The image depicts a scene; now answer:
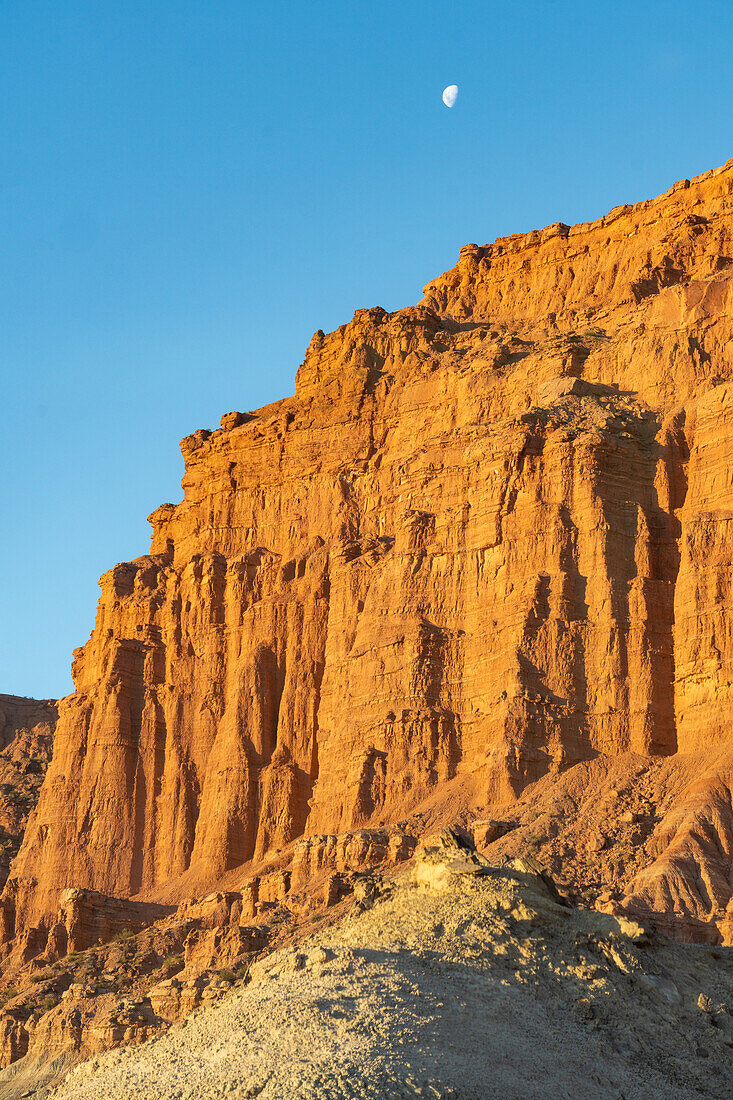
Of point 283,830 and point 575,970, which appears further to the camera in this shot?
point 283,830

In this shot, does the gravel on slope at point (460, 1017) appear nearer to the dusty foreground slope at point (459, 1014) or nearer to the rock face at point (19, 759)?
the dusty foreground slope at point (459, 1014)

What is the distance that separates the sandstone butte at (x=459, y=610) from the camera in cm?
5381

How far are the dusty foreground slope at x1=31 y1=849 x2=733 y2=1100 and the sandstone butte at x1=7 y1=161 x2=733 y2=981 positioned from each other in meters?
12.6

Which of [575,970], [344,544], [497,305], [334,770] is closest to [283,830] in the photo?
[334,770]

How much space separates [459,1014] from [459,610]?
3503 centimetres

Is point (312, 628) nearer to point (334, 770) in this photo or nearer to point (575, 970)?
point (334, 770)

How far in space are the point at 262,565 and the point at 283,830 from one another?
42.8 feet

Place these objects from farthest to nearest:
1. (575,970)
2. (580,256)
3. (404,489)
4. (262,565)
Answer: (580,256) → (262,565) → (404,489) → (575,970)

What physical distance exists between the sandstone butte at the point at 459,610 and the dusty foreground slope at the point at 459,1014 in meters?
12.6

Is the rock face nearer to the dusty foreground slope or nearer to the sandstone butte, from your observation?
the sandstone butte

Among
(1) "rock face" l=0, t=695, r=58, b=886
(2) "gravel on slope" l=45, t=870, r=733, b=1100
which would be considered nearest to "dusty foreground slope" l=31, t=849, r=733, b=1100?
(2) "gravel on slope" l=45, t=870, r=733, b=1100

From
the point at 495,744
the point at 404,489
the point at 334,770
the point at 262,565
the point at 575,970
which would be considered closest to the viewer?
the point at 575,970

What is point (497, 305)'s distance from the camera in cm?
8188

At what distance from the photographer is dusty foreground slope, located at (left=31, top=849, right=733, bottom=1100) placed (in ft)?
81.3
